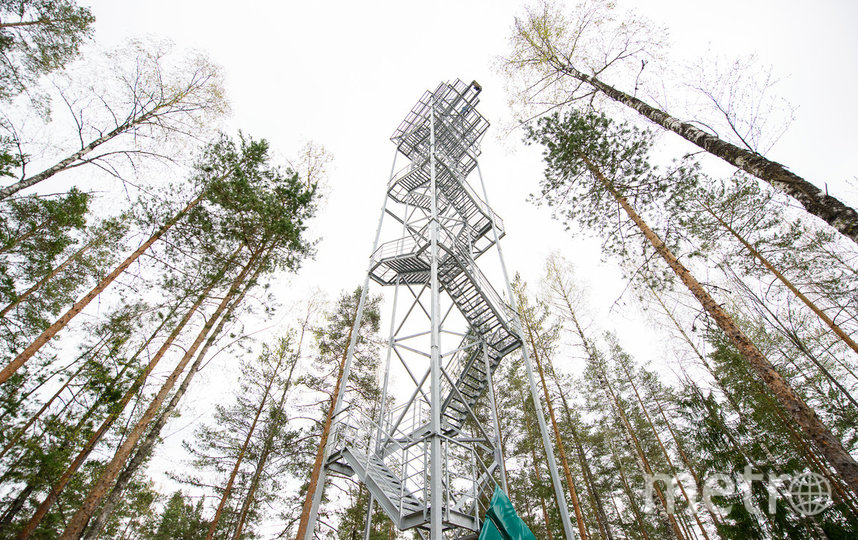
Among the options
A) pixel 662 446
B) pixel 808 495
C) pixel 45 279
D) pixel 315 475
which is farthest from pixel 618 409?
pixel 45 279

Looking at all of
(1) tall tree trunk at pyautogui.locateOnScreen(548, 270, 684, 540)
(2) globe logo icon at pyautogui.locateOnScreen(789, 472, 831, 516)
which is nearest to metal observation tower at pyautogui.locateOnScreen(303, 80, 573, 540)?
(1) tall tree trunk at pyautogui.locateOnScreen(548, 270, 684, 540)

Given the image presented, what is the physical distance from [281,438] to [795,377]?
1775 cm

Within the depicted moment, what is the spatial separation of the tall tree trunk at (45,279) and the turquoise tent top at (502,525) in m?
11.3

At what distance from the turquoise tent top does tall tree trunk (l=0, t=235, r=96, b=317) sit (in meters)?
11.3

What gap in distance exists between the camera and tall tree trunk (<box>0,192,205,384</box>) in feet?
20.0

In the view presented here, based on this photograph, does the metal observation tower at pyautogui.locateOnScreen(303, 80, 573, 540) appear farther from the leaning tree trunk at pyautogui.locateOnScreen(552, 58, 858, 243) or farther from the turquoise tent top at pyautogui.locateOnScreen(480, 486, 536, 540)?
the leaning tree trunk at pyautogui.locateOnScreen(552, 58, 858, 243)

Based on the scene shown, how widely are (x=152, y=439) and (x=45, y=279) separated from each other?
19.1 feet

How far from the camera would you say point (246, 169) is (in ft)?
31.1

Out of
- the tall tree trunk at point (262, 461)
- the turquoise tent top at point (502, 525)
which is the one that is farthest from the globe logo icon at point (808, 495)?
the tall tree trunk at point (262, 461)

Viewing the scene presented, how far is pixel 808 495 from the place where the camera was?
8.93m

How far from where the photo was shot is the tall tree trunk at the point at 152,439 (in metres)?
5.73

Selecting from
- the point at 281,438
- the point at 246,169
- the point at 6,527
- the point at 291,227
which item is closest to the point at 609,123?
the point at 291,227

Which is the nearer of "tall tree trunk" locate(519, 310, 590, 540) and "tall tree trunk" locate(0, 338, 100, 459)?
"tall tree trunk" locate(0, 338, 100, 459)

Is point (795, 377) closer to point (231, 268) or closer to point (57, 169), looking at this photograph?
point (231, 268)
